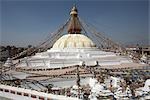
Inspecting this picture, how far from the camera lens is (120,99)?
27.9ft

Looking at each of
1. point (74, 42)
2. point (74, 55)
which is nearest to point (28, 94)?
point (74, 55)

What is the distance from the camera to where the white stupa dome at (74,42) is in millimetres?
19344

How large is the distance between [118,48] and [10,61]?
20.2 ft

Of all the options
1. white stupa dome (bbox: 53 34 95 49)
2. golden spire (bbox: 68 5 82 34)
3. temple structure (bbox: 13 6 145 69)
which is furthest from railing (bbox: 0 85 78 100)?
golden spire (bbox: 68 5 82 34)

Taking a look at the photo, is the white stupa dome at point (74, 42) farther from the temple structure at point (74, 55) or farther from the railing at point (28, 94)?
the railing at point (28, 94)

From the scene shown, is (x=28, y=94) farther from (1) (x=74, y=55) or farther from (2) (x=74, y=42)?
(2) (x=74, y=42)

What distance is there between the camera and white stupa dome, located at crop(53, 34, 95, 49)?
19344 millimetres

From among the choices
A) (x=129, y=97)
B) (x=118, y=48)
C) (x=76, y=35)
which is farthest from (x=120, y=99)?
(x=76, y=35)

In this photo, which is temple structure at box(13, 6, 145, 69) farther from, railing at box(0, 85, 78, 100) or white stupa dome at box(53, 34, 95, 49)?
railing at box(0, 85, 78, 100)

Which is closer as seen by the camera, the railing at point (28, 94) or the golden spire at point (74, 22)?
the railing at point (28, 94)

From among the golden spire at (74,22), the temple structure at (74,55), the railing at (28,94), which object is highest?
the golden spire at (74,22)

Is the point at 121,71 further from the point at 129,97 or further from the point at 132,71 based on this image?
the point at 129,97

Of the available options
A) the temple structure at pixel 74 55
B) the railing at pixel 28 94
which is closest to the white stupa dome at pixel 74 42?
the temple structure at pixel 74 55

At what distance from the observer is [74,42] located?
63.9 ft
